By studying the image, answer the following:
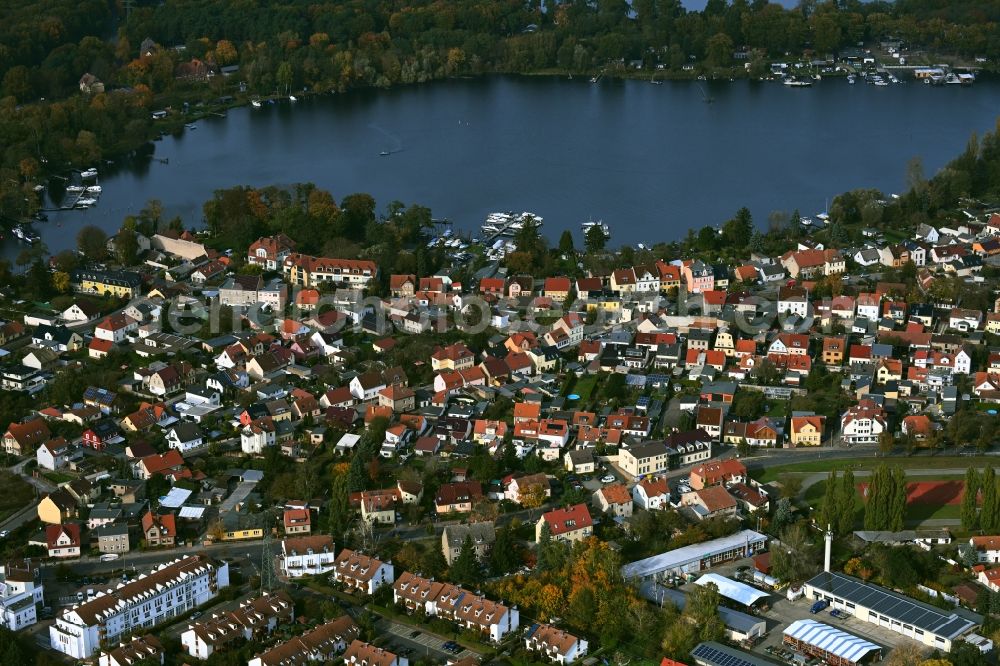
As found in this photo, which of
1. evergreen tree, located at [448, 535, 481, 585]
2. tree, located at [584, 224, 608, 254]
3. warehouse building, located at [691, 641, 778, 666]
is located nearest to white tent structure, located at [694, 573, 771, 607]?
warehouse building, located at [691, 641, 778, 666]

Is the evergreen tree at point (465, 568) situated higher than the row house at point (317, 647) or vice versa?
the evergreen tree at point (465, 568)

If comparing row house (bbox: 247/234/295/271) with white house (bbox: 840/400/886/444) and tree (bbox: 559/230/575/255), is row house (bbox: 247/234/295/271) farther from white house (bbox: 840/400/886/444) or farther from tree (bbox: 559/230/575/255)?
white house (bbox: 840/400/886/444)

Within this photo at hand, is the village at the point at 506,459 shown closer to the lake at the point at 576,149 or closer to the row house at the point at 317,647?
the row house at the point at 317,647

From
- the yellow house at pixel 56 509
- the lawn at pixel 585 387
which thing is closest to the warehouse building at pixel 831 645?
the lawn at pixel 585 387

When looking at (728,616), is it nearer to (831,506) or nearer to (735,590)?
(735,590)

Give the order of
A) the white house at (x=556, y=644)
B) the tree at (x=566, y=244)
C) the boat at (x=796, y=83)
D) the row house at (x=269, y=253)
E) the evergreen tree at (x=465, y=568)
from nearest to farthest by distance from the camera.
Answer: the white house at (x=556, y=644), the evergreen tree at (x=465, y=568), the row house at (x=269, y=253), the tree at (x=566, y=244), the boat at (x=796, y=83)

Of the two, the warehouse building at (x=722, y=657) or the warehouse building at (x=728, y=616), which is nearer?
the warehouse building at (x=722, y=657)

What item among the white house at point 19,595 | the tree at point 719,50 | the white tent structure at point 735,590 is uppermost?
the tree at point 719,50
